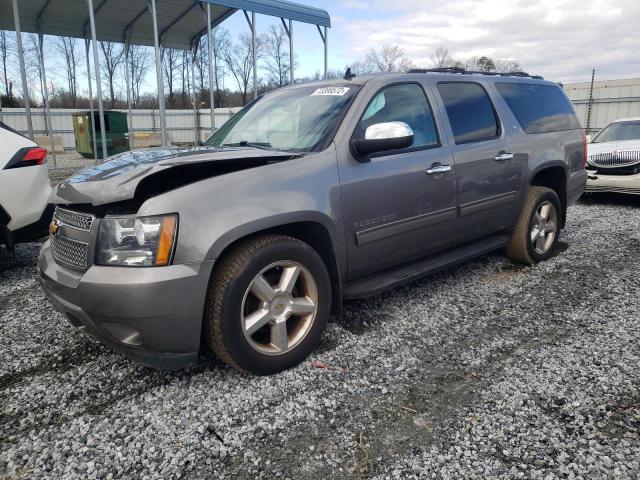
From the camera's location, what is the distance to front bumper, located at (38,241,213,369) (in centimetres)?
229

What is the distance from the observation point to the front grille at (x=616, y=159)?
7.98 metres

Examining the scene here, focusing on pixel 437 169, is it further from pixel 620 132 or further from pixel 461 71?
pixel 620 132

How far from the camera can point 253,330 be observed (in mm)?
2617

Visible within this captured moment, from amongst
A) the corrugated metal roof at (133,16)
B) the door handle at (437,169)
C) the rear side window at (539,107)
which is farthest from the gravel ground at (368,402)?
the corrugated metal roof at (133,16)

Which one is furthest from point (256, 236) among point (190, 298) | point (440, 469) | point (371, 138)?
point (440, 469)

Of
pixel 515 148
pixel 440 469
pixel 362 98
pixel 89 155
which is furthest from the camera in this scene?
pixel 89 155

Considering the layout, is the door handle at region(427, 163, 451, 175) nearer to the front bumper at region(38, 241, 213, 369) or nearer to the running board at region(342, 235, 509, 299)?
the running board at region(342, 235, 509, 299)

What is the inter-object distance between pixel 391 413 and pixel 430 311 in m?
1.42

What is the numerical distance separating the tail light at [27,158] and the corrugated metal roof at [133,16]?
29.1 ft

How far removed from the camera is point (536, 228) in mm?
4793

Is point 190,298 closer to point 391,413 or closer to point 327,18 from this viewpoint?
point 391,413

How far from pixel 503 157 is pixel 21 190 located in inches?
172

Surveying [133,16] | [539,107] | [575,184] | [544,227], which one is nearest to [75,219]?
[544,227]

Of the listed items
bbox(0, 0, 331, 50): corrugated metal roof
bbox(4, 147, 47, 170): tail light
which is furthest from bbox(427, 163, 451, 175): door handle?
bbox(0, 0, 331, 50): corrugated metal roof
